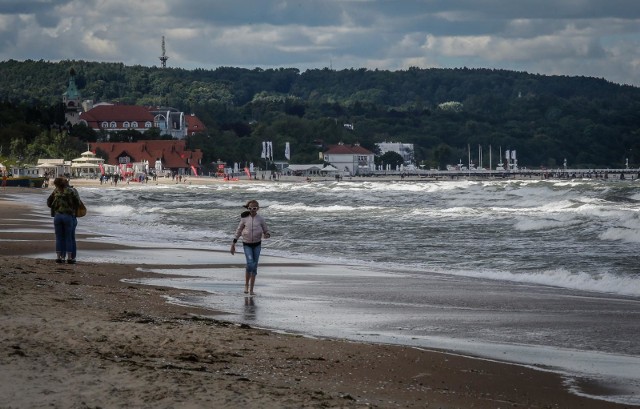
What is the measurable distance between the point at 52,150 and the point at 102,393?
388 feet

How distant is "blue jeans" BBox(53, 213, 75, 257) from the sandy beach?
5.64 meters

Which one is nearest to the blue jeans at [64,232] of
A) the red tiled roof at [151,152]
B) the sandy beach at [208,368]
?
the sandy beach at [208,368]

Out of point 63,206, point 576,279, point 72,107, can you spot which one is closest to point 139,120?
point 72,107

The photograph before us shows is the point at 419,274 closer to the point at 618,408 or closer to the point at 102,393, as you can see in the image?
the point at 618,408

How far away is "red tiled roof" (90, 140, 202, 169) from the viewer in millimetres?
145750

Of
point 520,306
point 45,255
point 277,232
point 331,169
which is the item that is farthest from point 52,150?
point 520,306

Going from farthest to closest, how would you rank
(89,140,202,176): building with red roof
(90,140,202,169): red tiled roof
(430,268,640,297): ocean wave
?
(90,140,202,169): red tiled roof
(89,140,202,176): building with red roof
(430,268,640,297): ocean wave

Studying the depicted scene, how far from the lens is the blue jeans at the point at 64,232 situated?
20.1 meters

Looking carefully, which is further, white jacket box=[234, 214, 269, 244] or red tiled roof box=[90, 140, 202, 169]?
red tiled roof box=[90, 140, 202, 169]

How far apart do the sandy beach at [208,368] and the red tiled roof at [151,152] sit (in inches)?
5196

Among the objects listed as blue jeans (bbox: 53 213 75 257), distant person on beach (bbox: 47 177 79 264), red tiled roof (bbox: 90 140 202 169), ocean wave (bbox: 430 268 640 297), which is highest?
red tiled roof (bbox: 90 140 202 169)

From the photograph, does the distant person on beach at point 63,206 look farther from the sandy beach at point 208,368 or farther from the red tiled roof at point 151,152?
the red tiled roof at point 151,152

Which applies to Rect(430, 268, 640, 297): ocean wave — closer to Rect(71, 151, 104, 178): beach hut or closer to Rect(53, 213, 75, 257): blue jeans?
Rect(53, 213, 75, 257): blue jeans

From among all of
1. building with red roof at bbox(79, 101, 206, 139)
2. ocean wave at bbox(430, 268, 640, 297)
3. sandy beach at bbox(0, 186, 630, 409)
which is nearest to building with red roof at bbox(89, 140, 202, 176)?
building with red roof at bbox(79, 101, 206, 139)
